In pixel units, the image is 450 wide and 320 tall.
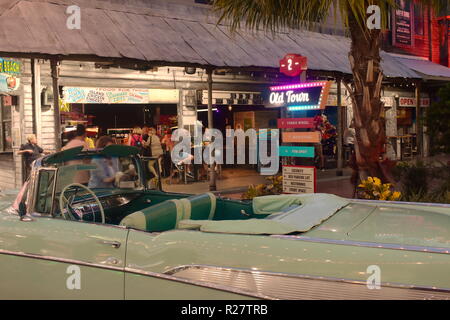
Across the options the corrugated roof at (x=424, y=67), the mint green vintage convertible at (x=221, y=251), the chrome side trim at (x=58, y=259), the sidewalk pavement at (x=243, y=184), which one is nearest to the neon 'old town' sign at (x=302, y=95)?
the sidewalk pavement at (x=243, y=184)

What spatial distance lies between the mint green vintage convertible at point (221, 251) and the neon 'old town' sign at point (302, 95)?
17.4ft

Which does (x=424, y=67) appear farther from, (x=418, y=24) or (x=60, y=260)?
(x=60, y=260)

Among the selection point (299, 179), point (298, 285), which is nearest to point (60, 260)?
point (298, 285)

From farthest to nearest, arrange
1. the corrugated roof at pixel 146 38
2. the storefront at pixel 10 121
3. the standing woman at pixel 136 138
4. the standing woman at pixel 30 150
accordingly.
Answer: the standing woman at pixel 136 138 → the storefront at pixel 10 121 → the standing woman at pixel 30 150 → the corrugated roof at pixel 146 38

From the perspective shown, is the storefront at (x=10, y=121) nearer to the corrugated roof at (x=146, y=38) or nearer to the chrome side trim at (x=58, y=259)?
the corrugated roof at (x=146, y=38)

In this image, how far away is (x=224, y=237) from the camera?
3.09 metres

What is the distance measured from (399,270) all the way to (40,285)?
2305mm

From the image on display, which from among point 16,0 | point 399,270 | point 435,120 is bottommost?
point 399,270

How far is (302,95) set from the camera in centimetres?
994

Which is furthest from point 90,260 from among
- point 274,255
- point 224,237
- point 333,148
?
point 333,148

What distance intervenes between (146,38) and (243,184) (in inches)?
195

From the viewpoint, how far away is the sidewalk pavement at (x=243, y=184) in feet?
44.5

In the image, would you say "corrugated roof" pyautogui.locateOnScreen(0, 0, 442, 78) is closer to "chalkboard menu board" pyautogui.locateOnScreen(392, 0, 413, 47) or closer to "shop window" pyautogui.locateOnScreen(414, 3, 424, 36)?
"chalkboard menu board" pyautogui.locateOnScreen(392, 0, 413, 47)
